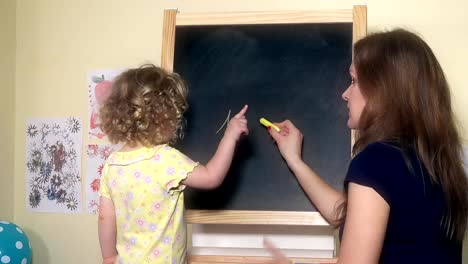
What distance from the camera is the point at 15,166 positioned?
6.36 ft

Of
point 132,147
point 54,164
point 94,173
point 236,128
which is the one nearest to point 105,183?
point 132,147

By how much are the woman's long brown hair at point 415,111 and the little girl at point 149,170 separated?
424mm

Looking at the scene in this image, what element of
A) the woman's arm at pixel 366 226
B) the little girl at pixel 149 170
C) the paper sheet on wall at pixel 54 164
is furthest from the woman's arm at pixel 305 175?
the paper sheet on wall at pixel 54 164

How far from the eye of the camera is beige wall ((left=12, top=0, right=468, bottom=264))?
183 centimetres

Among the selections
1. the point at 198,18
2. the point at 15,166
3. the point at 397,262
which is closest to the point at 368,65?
the point at 397,262

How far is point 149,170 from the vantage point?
1295mm

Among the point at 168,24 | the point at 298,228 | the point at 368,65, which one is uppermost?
the point at 168,24

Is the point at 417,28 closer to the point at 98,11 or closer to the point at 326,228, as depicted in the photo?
the point at 326,228

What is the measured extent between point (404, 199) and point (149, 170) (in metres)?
0.66

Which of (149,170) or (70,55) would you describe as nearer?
(149,170)

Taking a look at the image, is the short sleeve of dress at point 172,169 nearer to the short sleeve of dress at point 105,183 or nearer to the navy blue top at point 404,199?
the short sleeve of dress at point 105,183

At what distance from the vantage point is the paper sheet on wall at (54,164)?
6.15 ft

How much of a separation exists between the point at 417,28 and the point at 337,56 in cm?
40

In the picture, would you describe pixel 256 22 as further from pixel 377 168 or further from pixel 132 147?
pixel 377 168
